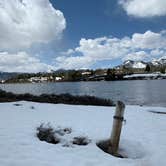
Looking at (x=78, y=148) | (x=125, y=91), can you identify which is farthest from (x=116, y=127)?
(x=125, y=91)

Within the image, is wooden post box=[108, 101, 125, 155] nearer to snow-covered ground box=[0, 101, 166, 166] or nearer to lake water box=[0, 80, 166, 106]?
snow-covered ground box=[0, 101, 166, 166]

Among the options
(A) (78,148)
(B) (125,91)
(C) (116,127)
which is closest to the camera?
(A) (78,148)

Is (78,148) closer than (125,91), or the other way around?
(78,148)

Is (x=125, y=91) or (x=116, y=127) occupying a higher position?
(x=125, y=91)

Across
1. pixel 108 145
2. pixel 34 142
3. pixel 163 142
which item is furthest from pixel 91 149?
pixel 163 142

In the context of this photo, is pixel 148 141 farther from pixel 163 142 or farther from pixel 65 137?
pixel 65 137

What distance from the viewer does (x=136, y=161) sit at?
22.7 ft

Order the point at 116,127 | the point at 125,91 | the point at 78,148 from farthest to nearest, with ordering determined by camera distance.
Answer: the point at 125,91 < the point at 116,127 < the point at 78,148

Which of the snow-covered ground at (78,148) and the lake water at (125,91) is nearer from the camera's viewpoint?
the snow-covered ground at (78,148)

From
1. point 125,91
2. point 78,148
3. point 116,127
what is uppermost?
point 125,91

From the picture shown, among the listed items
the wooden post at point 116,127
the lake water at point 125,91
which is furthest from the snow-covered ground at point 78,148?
the lake water at point 125,91

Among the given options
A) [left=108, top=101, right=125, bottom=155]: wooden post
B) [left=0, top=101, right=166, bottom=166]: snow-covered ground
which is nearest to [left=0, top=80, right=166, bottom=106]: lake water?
[left=0, top=101, right=166, bottom=166]: snow-covered ground

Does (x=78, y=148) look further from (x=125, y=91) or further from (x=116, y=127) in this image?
(x=125, y=91)

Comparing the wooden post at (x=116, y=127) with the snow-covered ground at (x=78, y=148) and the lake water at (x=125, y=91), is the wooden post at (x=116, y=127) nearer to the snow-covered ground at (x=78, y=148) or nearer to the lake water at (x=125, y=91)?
the snow-covered ground at (x=78, y=148)
